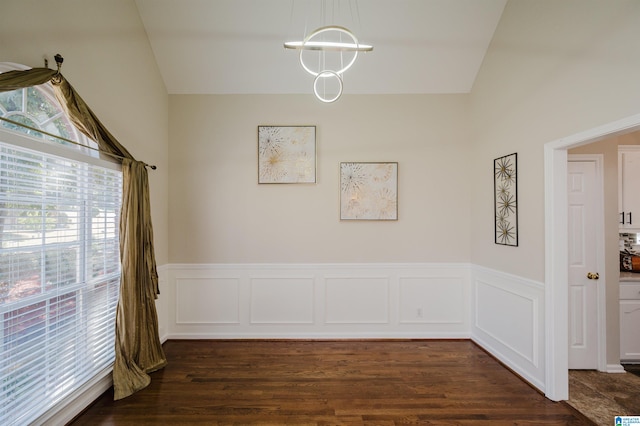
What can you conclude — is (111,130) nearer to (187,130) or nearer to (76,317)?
(187,130)

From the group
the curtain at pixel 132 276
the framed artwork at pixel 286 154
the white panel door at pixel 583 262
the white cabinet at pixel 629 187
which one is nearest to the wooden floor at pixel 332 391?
the curtain at pixel 132 276

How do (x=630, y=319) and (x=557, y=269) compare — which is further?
(x=630, y=319)

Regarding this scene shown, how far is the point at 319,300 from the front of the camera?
147 inches

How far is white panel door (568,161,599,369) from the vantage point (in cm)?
292

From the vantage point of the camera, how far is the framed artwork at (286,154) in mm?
3719

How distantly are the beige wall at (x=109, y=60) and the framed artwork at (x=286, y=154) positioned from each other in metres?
1.22

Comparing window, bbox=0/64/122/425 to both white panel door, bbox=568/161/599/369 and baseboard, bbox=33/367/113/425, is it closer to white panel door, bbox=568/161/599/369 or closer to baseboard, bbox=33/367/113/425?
baseboard, bbox=33/367/113/425

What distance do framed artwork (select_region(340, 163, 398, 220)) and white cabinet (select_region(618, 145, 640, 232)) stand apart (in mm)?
2531

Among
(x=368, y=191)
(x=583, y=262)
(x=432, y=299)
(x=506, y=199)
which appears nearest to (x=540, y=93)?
(x=506, y=199)

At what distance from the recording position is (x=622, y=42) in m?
1.90

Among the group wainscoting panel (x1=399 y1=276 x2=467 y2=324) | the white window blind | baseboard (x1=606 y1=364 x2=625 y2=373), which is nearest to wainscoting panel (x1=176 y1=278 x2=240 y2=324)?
the white window blind

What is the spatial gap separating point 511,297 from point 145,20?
474cm

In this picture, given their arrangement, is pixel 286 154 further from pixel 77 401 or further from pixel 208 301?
pixel 77 401

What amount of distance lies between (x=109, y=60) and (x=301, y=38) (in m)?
1.88
